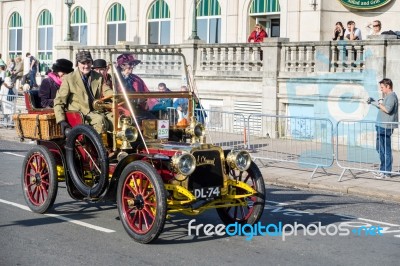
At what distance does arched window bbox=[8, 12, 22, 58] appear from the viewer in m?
39.5

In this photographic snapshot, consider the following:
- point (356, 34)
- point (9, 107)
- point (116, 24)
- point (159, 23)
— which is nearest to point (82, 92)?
point (356, 34)

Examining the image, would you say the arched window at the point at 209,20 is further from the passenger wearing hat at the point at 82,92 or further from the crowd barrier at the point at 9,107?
the passenger wearing hat at the point at 82,92

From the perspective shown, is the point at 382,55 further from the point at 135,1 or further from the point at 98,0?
the point at 98,0

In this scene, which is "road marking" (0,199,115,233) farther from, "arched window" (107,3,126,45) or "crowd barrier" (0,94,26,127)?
"arched window" (107,3,126,45)

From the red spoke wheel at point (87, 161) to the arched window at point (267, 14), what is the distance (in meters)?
17.0

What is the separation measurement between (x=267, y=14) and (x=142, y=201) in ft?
61.4

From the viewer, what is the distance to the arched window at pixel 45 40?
37188 mm

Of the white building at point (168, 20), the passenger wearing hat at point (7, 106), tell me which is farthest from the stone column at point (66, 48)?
the passenger wearing hat at point (7, 106)

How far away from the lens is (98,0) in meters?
34.1

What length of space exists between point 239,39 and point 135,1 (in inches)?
243

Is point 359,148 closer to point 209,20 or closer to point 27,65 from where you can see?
point 209,20

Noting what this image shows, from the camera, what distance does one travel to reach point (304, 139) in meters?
15.4

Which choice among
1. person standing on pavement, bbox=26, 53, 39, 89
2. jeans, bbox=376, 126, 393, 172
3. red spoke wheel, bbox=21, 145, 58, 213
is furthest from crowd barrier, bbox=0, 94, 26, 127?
red spoke wheel, bbox=21, 145, 58, 213

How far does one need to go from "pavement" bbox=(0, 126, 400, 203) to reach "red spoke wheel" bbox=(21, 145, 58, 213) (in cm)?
526
